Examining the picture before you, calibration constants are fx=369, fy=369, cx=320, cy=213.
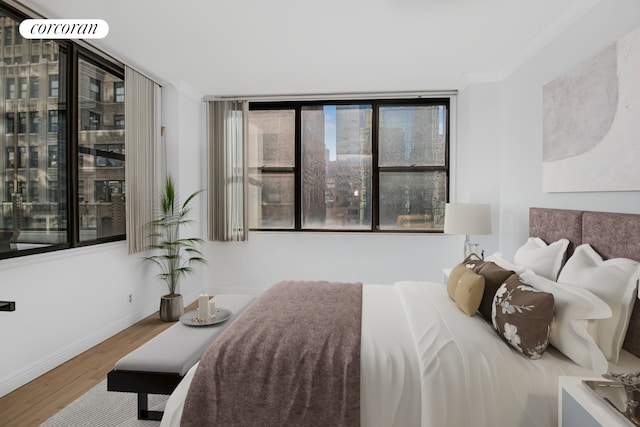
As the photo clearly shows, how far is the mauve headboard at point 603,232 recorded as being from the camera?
67.0 inches

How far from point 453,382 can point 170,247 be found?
3.21 metres

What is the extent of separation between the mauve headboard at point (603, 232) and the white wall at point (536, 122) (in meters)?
0.09

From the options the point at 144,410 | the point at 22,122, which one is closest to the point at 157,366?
the point at 144,410

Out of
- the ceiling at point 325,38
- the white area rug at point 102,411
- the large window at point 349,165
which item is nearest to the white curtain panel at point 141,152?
the ceiling at point 325,38

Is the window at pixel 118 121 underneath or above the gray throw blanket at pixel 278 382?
above

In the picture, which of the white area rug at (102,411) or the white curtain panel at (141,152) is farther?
the white curtain panel at (141,152)

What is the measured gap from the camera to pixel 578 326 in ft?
5.14

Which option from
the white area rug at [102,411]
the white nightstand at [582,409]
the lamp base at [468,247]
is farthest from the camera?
A: the lamp base at [468,247]

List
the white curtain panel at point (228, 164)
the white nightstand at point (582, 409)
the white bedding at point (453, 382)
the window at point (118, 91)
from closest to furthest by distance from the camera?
the white nightstand at point (582, 409)
the white bedding at point (453, 382)
the window at point (118, 91)
the white curtain panel at point (228, 164)

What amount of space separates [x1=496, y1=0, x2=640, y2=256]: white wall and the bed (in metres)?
0.54

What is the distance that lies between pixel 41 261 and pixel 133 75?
192cm

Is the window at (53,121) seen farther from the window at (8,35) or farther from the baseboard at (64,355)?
the baseboard at (64,355)

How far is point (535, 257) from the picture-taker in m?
2.38

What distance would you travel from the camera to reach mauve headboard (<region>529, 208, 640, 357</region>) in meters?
1.70
